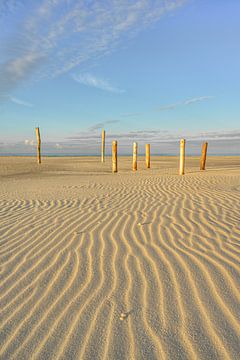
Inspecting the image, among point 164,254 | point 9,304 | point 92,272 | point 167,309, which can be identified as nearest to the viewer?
point 167,309

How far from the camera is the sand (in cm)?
190

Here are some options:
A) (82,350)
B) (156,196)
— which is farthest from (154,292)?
(156,196)

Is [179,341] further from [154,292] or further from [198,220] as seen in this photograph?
[198,220]

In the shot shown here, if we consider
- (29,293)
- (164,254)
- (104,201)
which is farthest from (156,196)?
(29,293)

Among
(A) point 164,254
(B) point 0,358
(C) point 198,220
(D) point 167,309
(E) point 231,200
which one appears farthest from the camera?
(E) point 231,200

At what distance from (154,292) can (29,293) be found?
47.8 inches

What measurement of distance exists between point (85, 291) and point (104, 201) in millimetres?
4489

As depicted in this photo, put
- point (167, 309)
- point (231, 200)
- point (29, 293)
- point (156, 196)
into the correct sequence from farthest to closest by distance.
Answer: point (156, 196)
point (231, 200)
point (29, 293)
point (167, 309)

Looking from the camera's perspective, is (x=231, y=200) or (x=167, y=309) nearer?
(x=167, y=309)

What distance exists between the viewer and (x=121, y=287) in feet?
8.64

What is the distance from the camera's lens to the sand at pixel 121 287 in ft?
6.24

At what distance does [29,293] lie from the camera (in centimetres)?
260

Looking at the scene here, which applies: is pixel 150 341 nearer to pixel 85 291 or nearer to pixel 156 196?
pixel 85 291

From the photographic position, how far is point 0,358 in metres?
1.81
